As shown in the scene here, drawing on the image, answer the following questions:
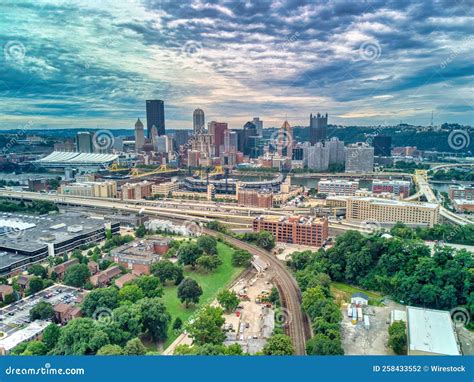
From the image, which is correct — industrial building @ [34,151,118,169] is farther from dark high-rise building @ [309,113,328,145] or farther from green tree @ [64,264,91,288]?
green tree @ [64,264,91,288]

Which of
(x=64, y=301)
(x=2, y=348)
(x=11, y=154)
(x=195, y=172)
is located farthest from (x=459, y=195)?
(x=11, y=154)

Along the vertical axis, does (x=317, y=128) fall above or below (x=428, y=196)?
above

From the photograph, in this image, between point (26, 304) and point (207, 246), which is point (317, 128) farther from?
point (26, 304)

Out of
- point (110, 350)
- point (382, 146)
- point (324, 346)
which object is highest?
point (382, 146)

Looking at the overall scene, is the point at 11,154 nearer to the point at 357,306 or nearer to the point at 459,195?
the point at 357,306

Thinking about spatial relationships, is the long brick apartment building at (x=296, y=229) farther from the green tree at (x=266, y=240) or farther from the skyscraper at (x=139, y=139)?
the skyscraper at (x=139, y=139)

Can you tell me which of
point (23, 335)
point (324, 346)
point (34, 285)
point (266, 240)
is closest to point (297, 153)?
point (266, 240)

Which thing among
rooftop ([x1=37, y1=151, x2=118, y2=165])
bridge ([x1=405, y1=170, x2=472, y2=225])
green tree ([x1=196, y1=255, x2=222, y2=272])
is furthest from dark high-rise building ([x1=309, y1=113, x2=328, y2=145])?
green tree ([x1=196, y1=255, x2=222, y2=272])
